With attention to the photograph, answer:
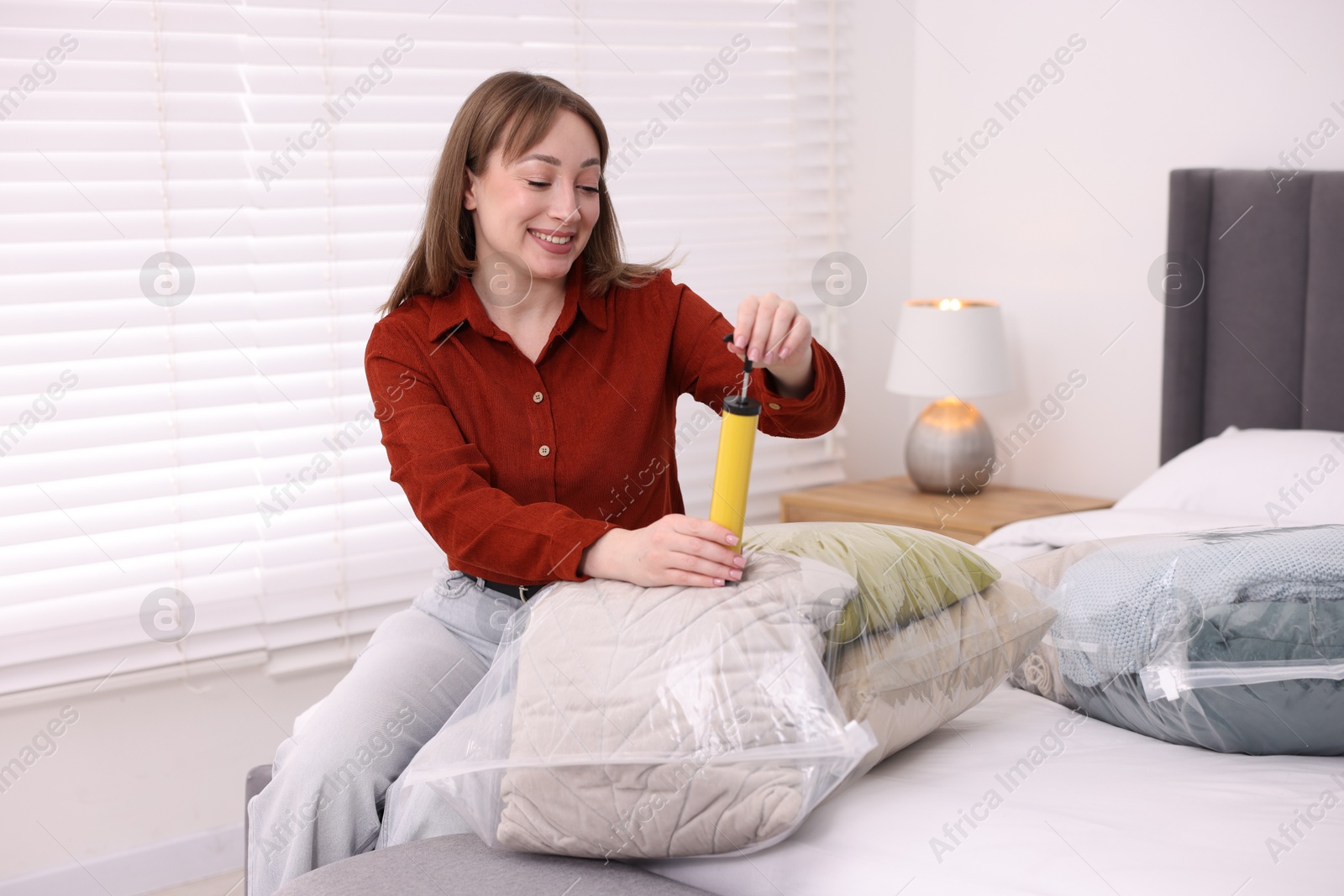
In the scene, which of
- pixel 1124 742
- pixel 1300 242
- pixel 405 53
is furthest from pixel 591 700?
pixel 1300 242

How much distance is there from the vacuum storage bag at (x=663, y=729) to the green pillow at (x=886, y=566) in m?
0.03

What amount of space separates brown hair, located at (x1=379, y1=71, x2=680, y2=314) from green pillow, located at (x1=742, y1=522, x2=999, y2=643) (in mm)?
575

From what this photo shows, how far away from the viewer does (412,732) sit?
1.31 metres

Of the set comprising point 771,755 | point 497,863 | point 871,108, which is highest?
point 871,108

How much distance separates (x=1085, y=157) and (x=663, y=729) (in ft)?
7.12

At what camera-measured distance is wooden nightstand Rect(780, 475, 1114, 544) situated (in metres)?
2.52

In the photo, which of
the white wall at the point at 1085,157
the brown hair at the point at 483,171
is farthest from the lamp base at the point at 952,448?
the brown hair at the point at 483,171

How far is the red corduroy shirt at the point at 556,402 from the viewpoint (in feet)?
4.50

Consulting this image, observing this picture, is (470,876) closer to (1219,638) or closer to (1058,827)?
(1058,827)

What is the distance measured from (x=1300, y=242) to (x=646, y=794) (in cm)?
195

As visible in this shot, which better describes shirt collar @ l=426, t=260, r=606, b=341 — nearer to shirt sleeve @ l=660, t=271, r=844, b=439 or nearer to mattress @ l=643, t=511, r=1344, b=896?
shirt sleeve @ l=660, t=271, r=844, b=439

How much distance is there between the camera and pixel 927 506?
2641 mm

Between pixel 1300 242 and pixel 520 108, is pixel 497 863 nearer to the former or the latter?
pixel 520 108

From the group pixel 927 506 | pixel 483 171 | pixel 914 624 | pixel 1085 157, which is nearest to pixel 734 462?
pixel 914 624
